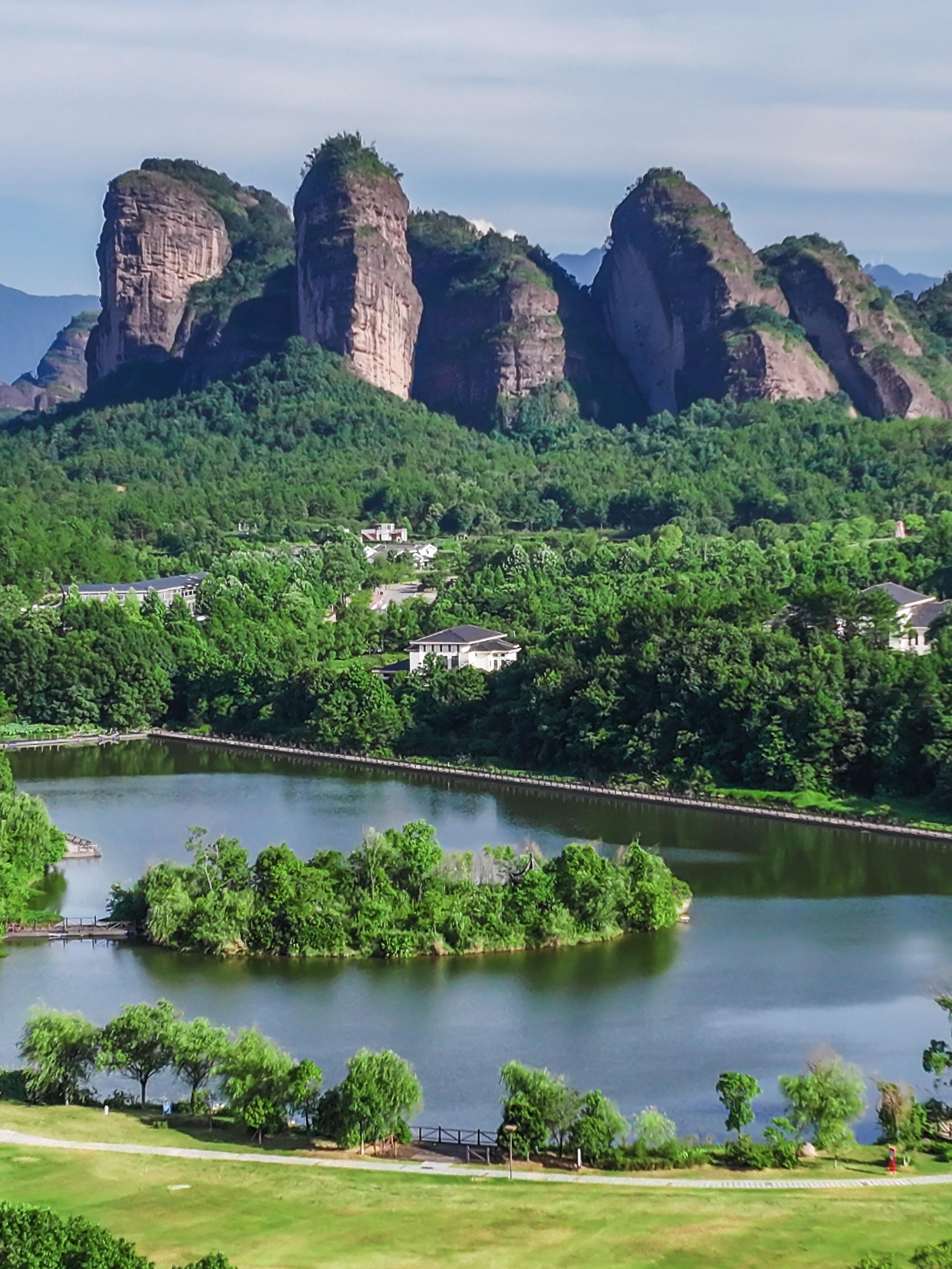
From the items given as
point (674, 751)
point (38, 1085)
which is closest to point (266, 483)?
point (674, 751)

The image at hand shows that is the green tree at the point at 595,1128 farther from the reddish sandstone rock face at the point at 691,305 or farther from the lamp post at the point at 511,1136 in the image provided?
the reddish sandstone rock face at the point at 691,305

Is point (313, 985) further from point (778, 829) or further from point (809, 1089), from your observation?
point (778, 829)

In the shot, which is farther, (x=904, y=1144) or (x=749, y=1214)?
(x=904, y=1144)

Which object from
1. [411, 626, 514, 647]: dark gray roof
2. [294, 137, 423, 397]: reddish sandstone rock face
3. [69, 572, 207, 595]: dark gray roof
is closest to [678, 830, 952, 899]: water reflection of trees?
[411, 626, 514, 647]: dark gray roof

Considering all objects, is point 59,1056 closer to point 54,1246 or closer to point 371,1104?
point 371,1104

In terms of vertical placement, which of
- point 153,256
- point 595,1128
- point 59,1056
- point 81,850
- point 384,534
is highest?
point 153,256

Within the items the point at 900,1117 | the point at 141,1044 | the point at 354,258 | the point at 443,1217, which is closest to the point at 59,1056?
the point at 141,1044
